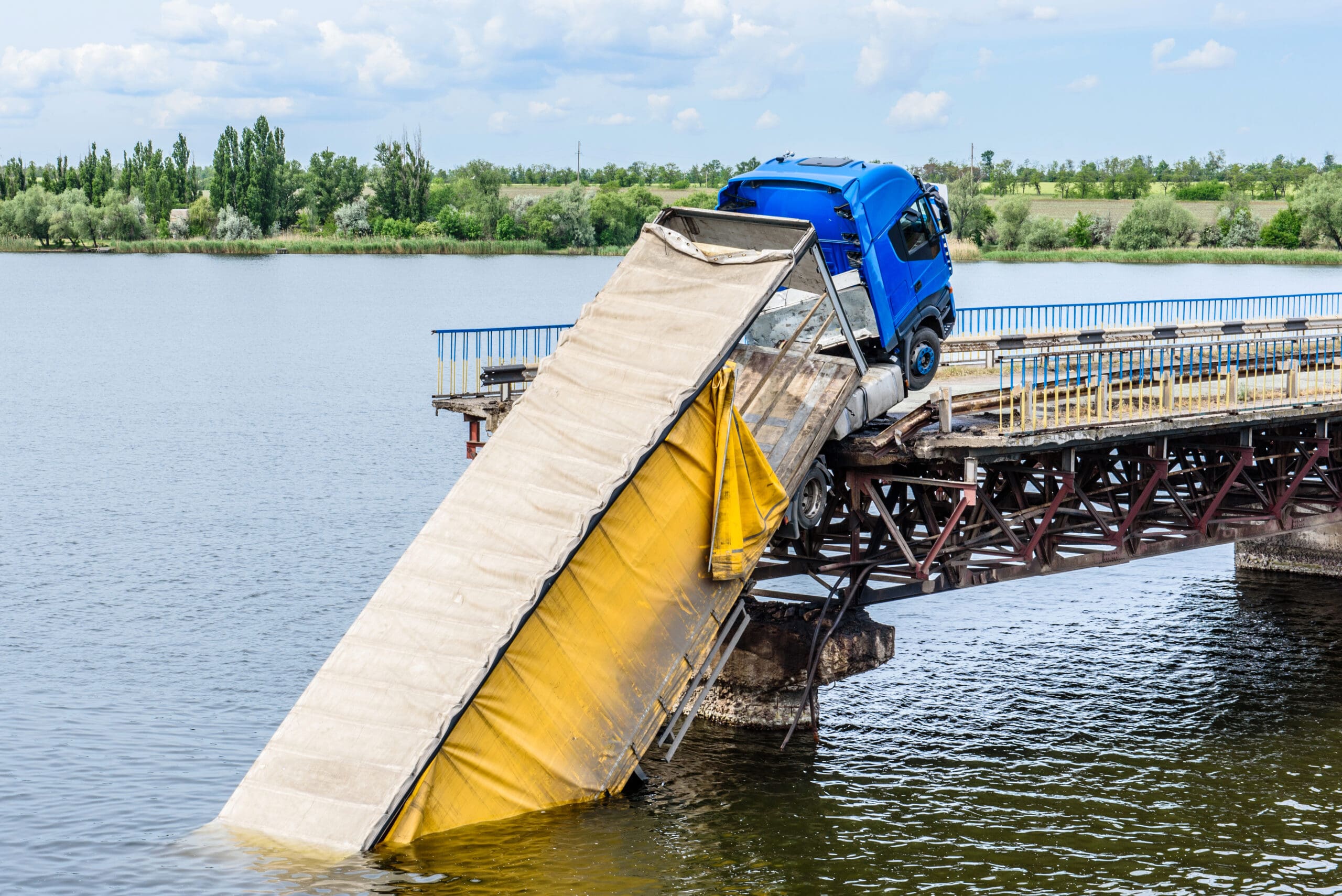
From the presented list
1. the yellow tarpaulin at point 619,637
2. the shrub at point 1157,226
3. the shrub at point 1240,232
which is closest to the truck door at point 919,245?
the yellow tarpaulin at point 619,637

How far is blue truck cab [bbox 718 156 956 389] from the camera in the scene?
893 inches

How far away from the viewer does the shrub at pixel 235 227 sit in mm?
176750

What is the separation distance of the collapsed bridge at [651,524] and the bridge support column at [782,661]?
0.37 metres

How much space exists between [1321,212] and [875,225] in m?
123

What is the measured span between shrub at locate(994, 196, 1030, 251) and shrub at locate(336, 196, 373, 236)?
8104 centimetres

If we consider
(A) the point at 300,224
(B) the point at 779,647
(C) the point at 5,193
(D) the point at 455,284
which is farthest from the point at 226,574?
(C) the point at 5,193

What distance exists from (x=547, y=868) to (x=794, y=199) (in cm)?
1087

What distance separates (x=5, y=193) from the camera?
193875 mm

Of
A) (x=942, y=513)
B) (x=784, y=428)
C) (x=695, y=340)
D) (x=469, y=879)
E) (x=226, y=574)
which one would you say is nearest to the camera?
(x=469, y=879)

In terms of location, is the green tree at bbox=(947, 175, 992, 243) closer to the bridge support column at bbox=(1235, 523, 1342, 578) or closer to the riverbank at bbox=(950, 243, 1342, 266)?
the riverbank at bbox=(950, 243, 1342, 266)

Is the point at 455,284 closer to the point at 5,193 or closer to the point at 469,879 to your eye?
the point at 5,193

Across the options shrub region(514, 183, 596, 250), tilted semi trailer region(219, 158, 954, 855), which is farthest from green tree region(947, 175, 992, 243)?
tilted semi trailer region(219, 158, 954, 855)

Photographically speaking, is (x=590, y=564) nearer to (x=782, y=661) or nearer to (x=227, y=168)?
(x=782, y=661)

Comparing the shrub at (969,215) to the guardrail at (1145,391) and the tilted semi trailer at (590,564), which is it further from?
the tilted semi trailer at (590,564)
